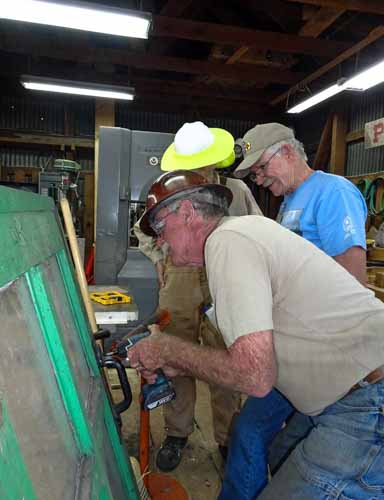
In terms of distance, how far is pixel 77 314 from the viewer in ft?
3.97

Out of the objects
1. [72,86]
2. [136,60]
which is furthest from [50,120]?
[136,60]

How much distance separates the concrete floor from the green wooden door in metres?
1.01

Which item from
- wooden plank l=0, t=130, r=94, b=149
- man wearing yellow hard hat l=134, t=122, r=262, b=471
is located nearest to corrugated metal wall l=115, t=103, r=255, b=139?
wooden plank l=0, t=130, r=94, b=149

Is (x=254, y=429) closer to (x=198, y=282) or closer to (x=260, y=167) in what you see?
(x=198, y=282)

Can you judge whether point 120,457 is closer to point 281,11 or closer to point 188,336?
point 188,336

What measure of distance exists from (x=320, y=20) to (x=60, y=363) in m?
4.13

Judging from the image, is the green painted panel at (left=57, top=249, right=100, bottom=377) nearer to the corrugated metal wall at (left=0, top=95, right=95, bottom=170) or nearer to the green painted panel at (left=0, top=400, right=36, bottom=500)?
the green painted panel at (left=0, top=400, right=36, bottom=500)

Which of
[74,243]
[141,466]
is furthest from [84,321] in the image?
[141,466]

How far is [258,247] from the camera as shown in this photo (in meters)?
0.95

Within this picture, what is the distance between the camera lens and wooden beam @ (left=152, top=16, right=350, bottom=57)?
12.4ft

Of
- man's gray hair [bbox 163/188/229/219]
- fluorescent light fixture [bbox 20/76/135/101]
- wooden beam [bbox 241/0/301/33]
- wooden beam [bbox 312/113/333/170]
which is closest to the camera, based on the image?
man's gray hair [bbox 163/188/229/219]

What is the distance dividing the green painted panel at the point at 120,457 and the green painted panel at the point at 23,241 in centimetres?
54

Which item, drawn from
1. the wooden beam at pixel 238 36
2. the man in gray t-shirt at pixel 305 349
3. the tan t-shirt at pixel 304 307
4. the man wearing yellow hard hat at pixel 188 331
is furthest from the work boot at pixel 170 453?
the wooden beam at pixel 238 36

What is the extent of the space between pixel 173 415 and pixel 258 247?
4.85ft
